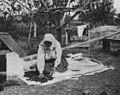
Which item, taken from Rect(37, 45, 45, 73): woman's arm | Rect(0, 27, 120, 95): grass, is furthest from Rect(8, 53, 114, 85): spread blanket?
Rect(37, 45, 45, 73): woman's arm

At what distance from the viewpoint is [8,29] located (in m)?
17.2

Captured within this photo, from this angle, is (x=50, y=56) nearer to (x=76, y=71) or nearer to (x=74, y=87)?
(x=76, y=71)

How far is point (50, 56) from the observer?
21.4 ft

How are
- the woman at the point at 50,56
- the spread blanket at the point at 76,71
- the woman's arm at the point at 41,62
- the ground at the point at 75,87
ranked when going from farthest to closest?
the woman at the point at 50,56 → the woman's arm at the point at 41,62 → the spread blanket at the point at 76,71 → the ground at the point at 75,87

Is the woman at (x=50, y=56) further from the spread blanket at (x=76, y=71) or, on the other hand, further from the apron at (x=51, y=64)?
the spread blanket at (x=76, y=71)

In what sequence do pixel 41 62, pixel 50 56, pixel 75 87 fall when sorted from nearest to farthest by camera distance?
pixel 75 87 < pixel 41 62 < pixel 50 56

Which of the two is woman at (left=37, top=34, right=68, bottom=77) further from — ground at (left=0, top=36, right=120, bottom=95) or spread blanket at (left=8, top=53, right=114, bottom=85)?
ground at (left=0, top=36, right=120, bottom=95)

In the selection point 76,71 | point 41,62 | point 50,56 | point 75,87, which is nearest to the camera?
point 75,87

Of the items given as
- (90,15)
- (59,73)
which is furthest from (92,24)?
(59,73)

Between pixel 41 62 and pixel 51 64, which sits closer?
pixel 41 62

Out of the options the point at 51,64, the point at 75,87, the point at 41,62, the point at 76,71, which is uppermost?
the point at 41,62

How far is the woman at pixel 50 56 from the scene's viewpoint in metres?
6.30

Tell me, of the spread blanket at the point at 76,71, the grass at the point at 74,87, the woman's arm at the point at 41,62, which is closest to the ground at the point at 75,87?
the grass at the point at 74,87

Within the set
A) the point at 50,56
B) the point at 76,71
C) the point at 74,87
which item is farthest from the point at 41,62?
the point at 74,87
